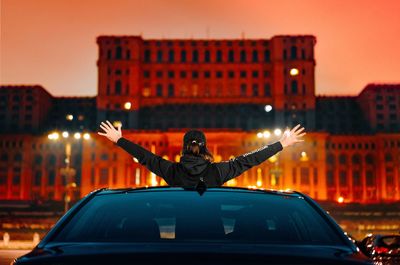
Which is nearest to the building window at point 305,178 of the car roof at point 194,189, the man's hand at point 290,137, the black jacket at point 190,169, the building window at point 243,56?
the building window at point 243,56

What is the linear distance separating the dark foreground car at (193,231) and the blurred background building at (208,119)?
Answer: 10785cm

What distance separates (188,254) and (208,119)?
394 ft

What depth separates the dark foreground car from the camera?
313 cm

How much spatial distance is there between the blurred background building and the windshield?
108 metres

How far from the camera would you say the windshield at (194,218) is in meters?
3.79

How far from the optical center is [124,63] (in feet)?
403

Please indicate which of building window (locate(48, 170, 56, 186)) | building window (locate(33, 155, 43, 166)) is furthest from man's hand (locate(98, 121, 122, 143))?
building window (locate(33, 155, 43, 166))

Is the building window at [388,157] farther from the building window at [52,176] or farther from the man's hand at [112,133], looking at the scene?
the man's hand at [112,133]

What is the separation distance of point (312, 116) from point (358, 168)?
39.8ft

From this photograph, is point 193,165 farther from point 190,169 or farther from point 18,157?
point 18,157

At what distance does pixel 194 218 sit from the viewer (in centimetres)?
396

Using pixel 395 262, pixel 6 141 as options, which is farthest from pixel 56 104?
pixel 395 262

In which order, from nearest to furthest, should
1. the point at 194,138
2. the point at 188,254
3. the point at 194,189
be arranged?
the point at 188,254
the point at 194,189
the point at 194,138

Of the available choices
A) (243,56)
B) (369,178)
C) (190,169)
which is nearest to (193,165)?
(190,169)
